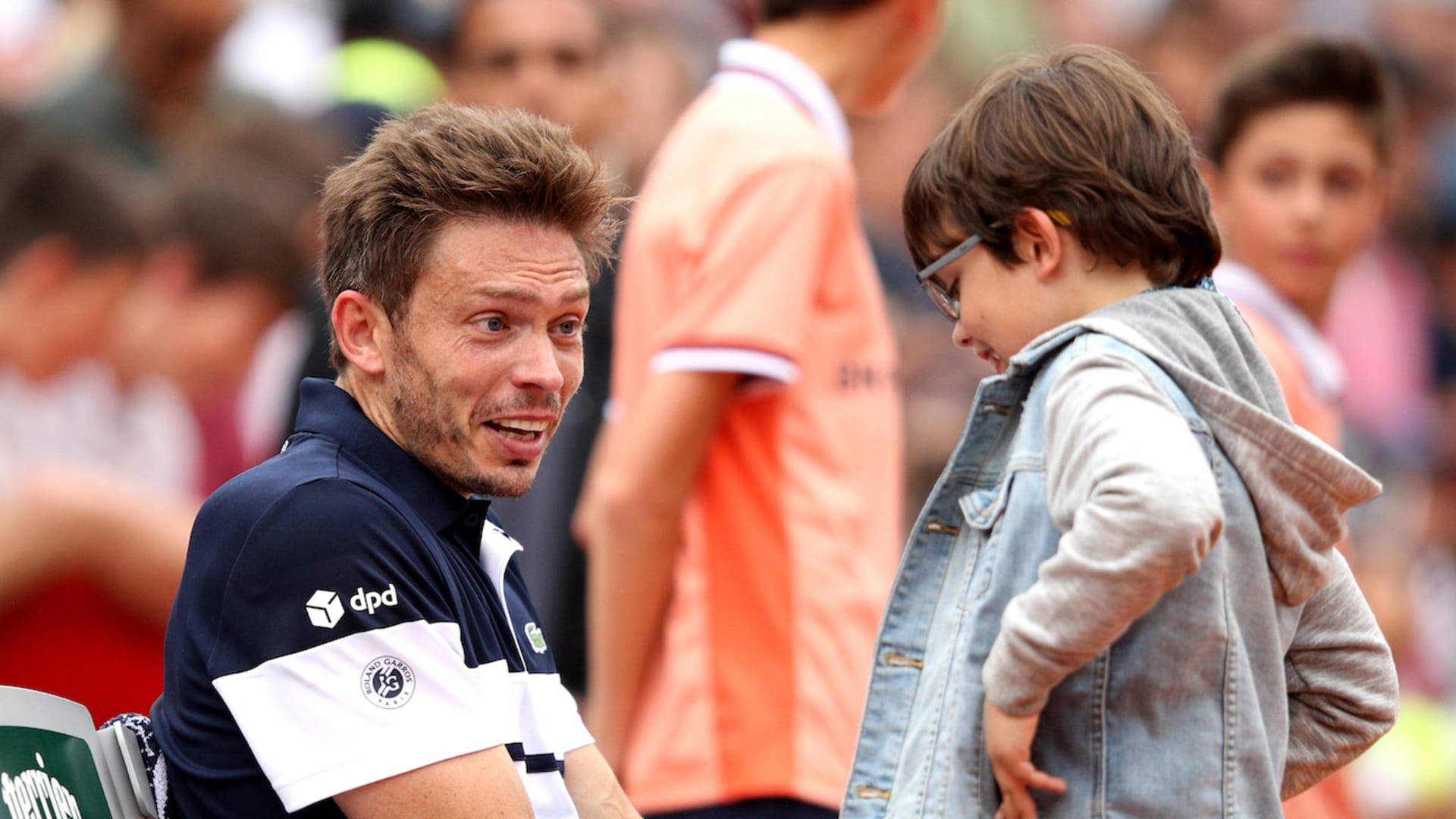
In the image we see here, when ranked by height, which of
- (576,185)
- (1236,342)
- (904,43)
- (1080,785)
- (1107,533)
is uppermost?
(904,43)

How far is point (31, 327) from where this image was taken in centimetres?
480

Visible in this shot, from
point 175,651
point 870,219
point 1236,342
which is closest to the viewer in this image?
point 175,651

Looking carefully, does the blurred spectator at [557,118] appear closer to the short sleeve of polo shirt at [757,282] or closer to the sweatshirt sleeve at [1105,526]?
the short sleeve of polo shirt at [757,282]

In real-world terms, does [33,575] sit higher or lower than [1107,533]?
higher

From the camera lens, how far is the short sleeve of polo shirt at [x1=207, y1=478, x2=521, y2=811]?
2.09m

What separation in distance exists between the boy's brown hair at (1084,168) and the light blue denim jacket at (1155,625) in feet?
0.29

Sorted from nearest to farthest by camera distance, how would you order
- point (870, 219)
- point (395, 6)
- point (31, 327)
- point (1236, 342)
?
point (1236, 342)
point (31, 327)
point (395, 6)
point (870, 219)

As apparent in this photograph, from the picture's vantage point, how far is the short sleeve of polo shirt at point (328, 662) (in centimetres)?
209

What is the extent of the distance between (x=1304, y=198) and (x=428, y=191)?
2.82 m

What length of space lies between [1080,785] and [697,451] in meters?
1.55

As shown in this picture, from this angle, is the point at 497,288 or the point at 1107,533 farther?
the point at 497,288

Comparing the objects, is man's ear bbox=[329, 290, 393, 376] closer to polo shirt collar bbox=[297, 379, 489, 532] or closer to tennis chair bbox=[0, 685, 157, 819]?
polo shirt collar bbox=[297, 379, 489, 532]

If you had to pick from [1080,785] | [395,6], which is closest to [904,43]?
[1080,785]

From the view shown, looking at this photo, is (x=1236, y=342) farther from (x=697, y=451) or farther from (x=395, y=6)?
(x=395, y=6)
